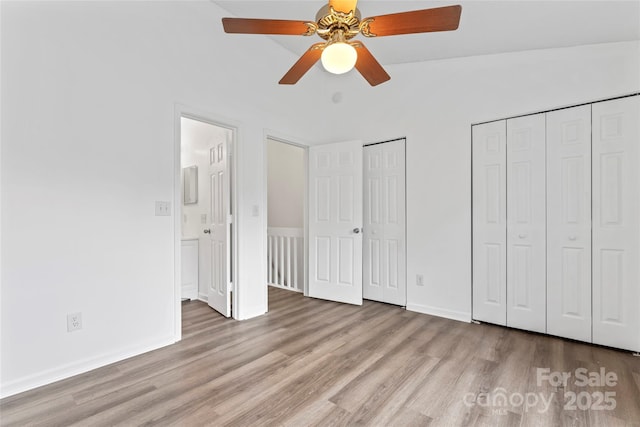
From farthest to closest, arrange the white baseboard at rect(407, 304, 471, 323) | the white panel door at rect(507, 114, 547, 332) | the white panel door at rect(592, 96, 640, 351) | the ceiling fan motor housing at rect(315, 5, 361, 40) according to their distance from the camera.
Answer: the white baseboard at rect(407, 304, 471, 323) < the white panel door at rect(507, 114, 547, 332) < the white panel door at rect(592, 96, 640, 351) < the ceiling fan motor housing at rect(315, 5, 361, 40)

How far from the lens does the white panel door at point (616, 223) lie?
7.83 ft

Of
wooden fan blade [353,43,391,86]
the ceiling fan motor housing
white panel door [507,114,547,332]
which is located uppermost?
the ceiling fan motor housing

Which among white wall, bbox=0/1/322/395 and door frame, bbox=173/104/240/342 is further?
door frame, bbox=173/104/240/342

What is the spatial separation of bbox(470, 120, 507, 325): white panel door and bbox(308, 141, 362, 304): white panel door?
127 cm

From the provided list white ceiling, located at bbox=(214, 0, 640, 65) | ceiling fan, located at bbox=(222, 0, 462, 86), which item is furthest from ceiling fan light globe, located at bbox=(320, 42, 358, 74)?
white ceiling, located at bbox=(214, 0, 640, 65)

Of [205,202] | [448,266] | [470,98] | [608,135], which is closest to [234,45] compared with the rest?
[205,202]

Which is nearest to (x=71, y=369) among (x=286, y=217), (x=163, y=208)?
(x=163, y=208)

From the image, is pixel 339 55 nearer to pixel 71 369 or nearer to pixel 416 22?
pixel 416 22

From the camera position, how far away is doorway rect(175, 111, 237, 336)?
3182 mm

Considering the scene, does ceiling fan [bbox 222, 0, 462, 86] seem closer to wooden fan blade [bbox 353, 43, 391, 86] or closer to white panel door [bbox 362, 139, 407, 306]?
wooden fan blade [bbox 353, 43, 391, 86]

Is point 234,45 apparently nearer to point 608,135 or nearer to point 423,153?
point 423,153

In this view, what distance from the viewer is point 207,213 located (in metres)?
3.81

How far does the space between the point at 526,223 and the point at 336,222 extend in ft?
6.65

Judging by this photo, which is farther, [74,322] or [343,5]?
[74,322]
